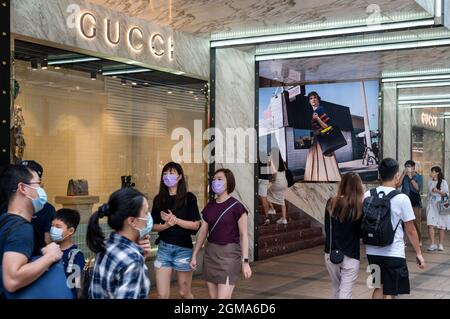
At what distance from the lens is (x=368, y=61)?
452 inches

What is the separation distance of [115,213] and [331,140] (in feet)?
35.8

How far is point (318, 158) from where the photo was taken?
45.0ft

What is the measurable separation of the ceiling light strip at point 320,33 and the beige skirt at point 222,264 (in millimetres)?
4251

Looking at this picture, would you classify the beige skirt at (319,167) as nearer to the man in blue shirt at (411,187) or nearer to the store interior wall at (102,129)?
the man in blue shirt at (411,187)

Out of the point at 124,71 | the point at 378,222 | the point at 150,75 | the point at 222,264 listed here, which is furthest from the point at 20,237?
the point at 150,75

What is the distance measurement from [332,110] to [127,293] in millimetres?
11327

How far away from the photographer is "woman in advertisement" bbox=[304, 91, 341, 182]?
44.7 ft

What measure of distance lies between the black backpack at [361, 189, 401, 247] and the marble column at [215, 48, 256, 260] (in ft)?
14.6

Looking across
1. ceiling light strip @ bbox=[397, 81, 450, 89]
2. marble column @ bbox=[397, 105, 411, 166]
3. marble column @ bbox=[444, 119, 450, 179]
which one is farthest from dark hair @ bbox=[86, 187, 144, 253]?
marble column @ bbox=[444, 119, 450, 179]

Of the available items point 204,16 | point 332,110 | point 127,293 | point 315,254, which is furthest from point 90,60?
point 332,110

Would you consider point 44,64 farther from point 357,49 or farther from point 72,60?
point 357,49

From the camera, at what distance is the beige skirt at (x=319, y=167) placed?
44.7 feet

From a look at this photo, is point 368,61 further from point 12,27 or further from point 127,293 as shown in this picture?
point 127,293

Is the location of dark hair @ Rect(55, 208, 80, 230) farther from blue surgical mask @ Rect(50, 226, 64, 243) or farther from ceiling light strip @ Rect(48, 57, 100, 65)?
ceiling light strip @ Rect(48, 57, 100, 65)
